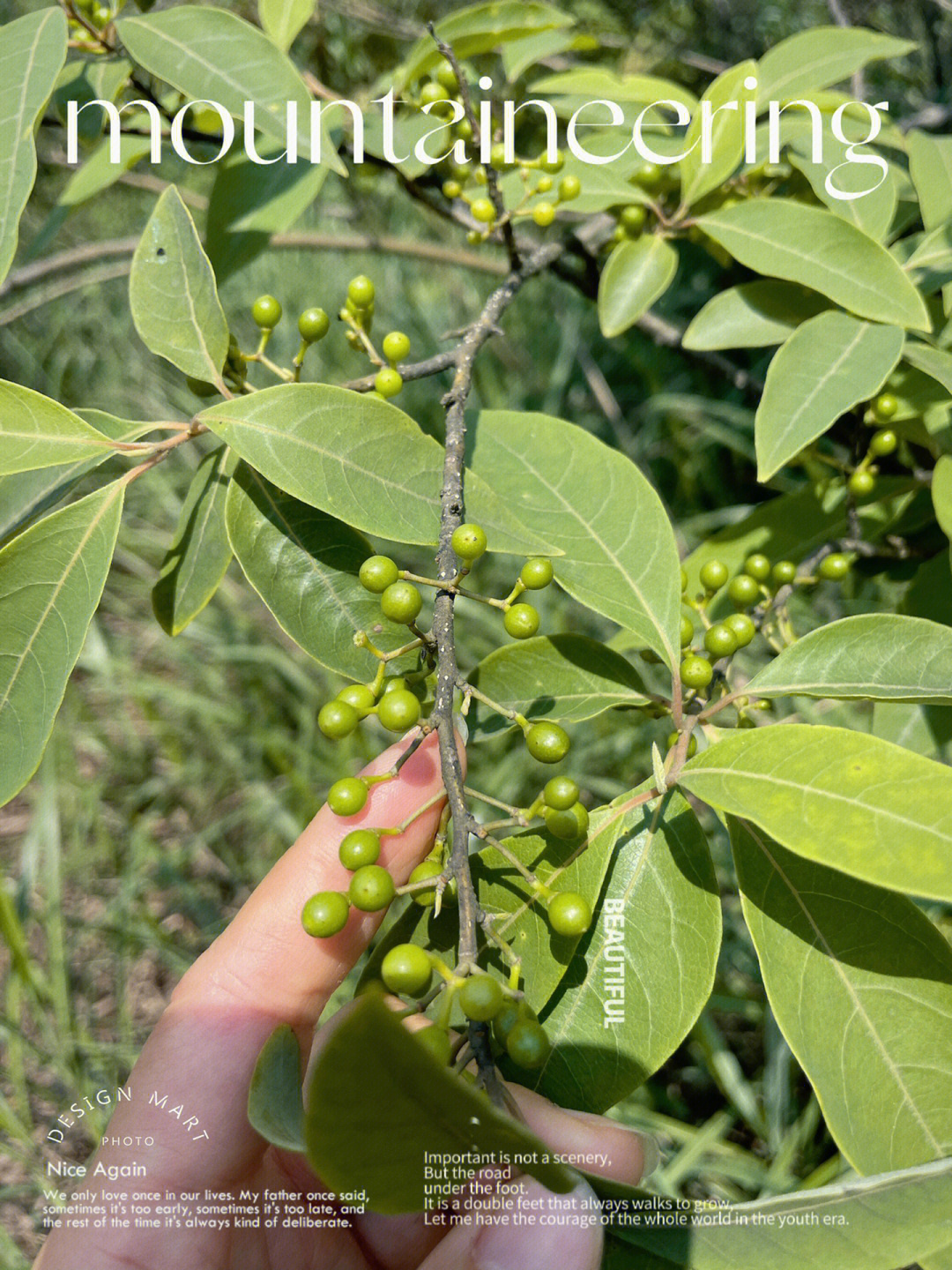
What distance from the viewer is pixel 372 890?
1087mm

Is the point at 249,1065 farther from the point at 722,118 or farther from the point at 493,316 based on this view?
the point at 722,118

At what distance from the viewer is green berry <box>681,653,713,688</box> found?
1.37 m

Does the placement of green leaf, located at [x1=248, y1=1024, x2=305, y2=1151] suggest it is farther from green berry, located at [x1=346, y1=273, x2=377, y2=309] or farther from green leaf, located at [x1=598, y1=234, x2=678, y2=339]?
green leaf, located at [x1=598, y1=234, x2=678, y2=339]

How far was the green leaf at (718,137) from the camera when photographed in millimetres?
1657

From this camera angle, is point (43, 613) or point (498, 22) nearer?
point (43, 613)

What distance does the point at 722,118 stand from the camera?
65.1 inches

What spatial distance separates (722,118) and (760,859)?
128 centimetres

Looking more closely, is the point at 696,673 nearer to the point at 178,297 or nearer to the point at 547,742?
the point at 547,742

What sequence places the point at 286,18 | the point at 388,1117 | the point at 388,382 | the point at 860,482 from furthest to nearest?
the point at 286,18 < the point at 860,482 < the point at 388,382 < the point at 388,1117

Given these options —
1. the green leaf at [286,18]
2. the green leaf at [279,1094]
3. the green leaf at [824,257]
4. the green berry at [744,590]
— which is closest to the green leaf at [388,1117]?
the green leaf at [279,1094]

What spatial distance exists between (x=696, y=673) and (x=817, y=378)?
1.73ft

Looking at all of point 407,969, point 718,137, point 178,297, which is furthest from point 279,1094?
point 718,137

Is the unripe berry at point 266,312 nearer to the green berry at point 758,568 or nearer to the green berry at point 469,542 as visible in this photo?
the green berry at point 469,542

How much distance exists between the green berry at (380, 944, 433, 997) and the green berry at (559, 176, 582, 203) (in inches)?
51.5
